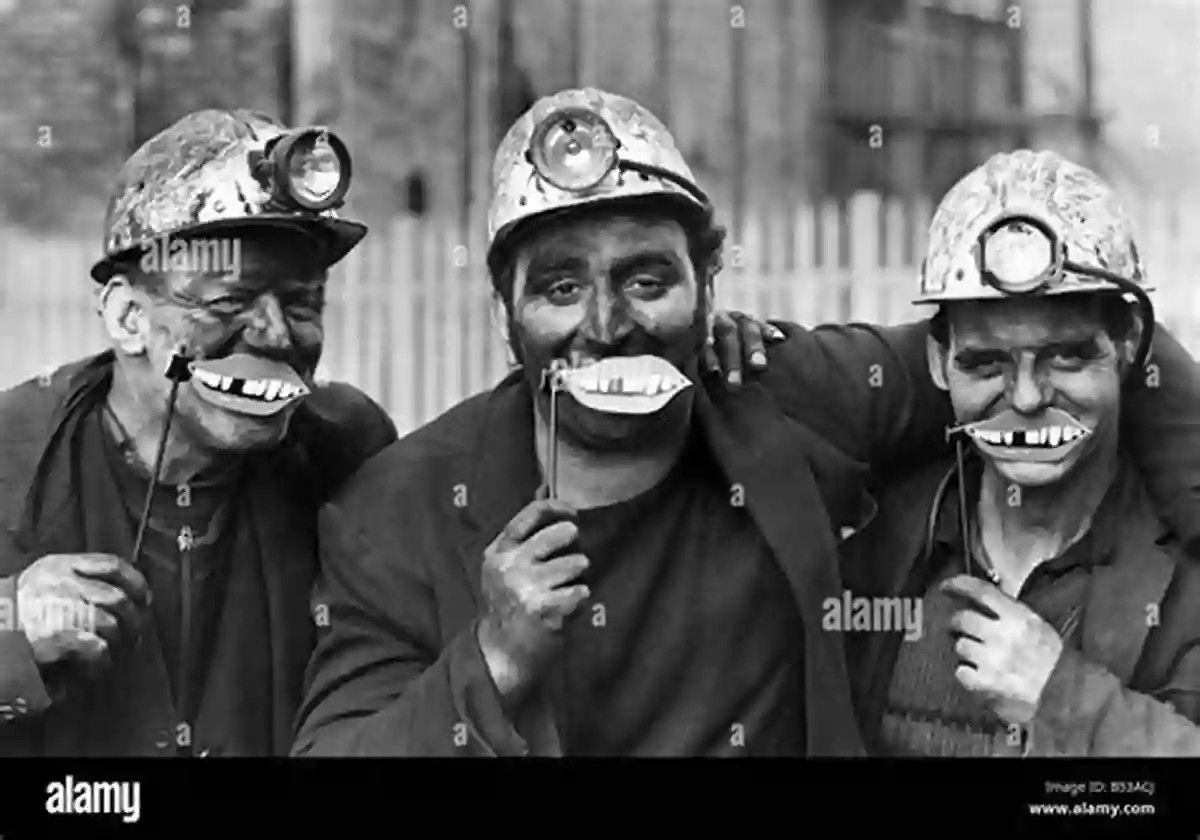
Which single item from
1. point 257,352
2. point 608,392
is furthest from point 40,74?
point 608,392

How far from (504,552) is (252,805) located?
857 mm

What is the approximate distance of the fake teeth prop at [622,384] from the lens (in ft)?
17.7

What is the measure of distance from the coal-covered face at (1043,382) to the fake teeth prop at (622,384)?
0.69 meters

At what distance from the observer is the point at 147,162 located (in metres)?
5.62

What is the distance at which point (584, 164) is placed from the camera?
213 inches

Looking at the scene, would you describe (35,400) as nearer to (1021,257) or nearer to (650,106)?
(650,106)

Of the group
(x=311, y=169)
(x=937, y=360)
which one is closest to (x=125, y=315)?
(x=311, y=169)

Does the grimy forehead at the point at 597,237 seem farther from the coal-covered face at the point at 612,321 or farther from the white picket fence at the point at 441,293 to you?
the white picket fence at the point at 441,293

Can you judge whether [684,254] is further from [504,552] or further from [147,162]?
[147,162]

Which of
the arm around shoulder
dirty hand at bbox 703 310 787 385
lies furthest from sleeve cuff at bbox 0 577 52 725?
the arm around shoulder

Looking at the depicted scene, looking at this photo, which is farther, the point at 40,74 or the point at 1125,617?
the point at 40,74

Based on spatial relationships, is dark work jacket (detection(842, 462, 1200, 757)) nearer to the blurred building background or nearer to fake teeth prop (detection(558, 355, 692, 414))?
fake teeth prop (detection(558, 355, 692, 414))

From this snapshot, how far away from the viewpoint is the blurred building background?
5.64 meters

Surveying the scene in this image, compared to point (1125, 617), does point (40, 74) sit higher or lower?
higher
